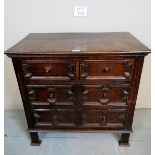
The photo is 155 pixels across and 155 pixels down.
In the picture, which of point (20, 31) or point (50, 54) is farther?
point (20, 31)

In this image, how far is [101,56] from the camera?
133cm

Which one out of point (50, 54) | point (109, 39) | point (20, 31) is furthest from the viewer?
point (20, 31)

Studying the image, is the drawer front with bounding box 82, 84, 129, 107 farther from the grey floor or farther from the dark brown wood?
the grey floor

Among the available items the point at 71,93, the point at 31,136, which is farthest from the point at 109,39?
the point at 31,136

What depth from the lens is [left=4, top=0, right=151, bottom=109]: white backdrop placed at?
1799 mm

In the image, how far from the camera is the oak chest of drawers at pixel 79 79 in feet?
4.43

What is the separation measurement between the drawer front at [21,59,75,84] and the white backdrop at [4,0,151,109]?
0.61 metres

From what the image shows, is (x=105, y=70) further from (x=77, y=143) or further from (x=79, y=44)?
(x=77, y=143)

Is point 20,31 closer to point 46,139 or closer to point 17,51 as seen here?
point 17,51

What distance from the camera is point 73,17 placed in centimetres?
184

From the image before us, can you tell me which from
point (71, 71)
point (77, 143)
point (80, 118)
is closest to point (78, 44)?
point (71, 71)

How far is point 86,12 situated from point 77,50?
25.1 inches

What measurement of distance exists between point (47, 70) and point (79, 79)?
236 mm
